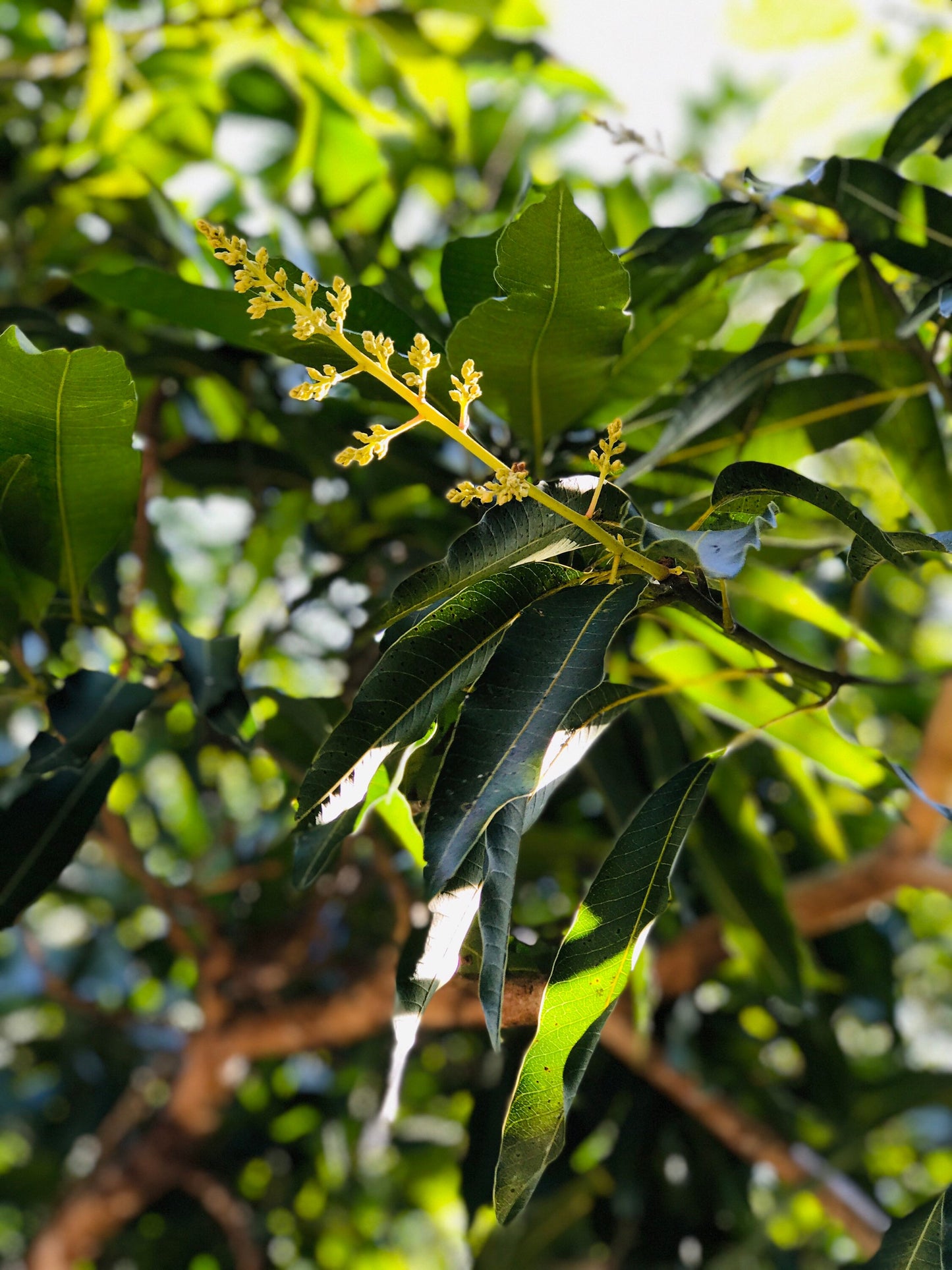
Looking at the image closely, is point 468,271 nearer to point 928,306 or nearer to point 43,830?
point 928,306

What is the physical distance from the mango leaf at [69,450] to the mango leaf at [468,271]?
254 mm

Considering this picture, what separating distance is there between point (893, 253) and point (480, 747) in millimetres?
601

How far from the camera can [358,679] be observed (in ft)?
4.07

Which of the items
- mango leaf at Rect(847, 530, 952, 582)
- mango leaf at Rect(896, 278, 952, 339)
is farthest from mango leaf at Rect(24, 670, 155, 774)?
mango leaf at Rect(896, 278, 952, 339)

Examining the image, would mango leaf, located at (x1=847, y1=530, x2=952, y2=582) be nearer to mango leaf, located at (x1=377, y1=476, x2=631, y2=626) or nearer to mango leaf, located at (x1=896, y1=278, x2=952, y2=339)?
mango leaf, located at (x1=377, y1=476, x2=631, y2=626)

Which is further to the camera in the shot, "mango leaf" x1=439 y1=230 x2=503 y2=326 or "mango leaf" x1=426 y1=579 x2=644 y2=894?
"mango leaf" x1=439 y1=230 x2=503 y2=326

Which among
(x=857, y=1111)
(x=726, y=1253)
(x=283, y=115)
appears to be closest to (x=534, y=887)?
(x=857, y=1111)

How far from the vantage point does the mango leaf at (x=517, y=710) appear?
0.49 m

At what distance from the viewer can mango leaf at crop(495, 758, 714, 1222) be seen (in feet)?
1.81

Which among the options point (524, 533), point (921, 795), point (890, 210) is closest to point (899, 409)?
point (890, 210)

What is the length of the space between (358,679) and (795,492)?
796 millimetres

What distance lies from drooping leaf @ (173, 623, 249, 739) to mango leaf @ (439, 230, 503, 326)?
1.02 feet

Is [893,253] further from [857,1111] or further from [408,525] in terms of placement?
[857,1111]

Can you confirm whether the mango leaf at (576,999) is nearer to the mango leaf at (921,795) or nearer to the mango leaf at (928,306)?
the mango leaf at (921,795)
